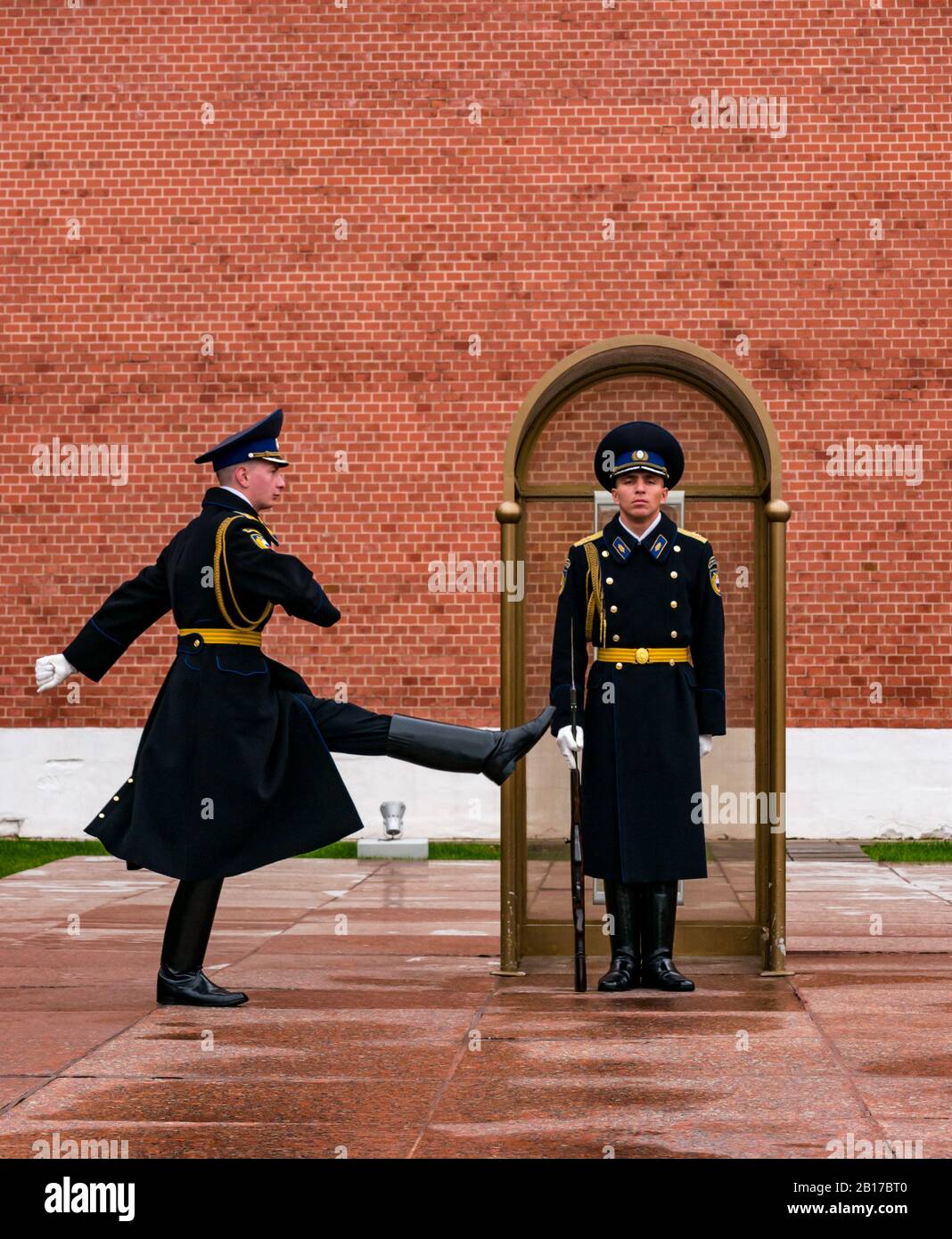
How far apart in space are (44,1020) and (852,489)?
8.70 meters

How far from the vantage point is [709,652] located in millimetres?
6383

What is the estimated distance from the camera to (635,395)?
6836mm

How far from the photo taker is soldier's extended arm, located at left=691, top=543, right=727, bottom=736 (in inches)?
251

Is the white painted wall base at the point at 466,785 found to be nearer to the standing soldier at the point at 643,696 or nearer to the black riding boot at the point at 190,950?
the standing soldier at the point at 643,696

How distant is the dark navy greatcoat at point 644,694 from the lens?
627 cm

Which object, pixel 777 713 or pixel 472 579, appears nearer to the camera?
pixel 777 713

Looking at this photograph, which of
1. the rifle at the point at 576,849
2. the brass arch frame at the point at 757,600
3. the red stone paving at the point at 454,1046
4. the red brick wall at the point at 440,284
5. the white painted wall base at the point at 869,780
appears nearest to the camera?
the red stone paving at the point at 454,1046

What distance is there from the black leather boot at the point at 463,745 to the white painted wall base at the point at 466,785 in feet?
21.8

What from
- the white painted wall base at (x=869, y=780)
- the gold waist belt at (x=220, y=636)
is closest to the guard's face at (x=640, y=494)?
the gold waist belt at (x=220, y=636)

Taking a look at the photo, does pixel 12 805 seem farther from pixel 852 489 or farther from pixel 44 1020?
pixel 44 1020

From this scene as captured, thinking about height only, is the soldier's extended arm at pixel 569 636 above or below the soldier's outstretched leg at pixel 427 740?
above

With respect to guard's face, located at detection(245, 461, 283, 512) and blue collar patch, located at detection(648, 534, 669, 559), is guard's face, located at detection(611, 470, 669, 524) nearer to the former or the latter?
blue collar patch, located at detection(648, 534, 669, 559)

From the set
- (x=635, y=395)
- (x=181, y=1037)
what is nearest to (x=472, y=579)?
(x=635, y=395)

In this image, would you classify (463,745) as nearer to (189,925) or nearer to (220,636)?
(220,636)
